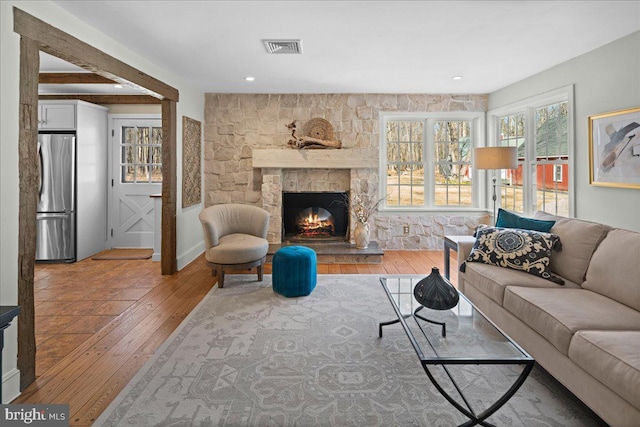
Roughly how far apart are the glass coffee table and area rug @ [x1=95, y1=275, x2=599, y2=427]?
0.41ft

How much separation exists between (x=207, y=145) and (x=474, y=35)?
415 cm

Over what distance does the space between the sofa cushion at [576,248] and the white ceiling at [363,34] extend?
164 centimetres

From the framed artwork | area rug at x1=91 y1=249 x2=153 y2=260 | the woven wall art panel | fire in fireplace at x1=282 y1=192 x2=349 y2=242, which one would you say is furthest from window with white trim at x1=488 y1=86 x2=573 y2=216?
area rug at x1=91 y1=249 x2=153 y2=260

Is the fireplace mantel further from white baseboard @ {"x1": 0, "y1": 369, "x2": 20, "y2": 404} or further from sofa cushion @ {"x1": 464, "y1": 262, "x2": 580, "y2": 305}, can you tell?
white baseboard @ {"x1": 0, "y1": 369, "x2": 20, "y2": 404}

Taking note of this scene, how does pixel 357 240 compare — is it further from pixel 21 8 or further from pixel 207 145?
pixel 21 8

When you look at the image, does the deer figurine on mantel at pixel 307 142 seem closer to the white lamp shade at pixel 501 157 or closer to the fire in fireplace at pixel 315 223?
the fire in fireplace at pixel 315 223

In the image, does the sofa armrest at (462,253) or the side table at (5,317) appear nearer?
the side table at (5,317)

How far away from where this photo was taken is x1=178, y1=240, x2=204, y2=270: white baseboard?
4954 mm

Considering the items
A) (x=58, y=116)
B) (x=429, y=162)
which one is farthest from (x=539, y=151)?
(x=58, y=116)

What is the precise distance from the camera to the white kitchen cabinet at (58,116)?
5289 millimetres

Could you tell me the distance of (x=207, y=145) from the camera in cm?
602

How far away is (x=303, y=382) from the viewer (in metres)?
2.24

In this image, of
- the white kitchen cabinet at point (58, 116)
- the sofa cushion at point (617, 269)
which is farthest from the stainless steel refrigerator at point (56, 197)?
the sofa cushion at point (617, 269)

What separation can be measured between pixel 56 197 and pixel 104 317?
2.92m
